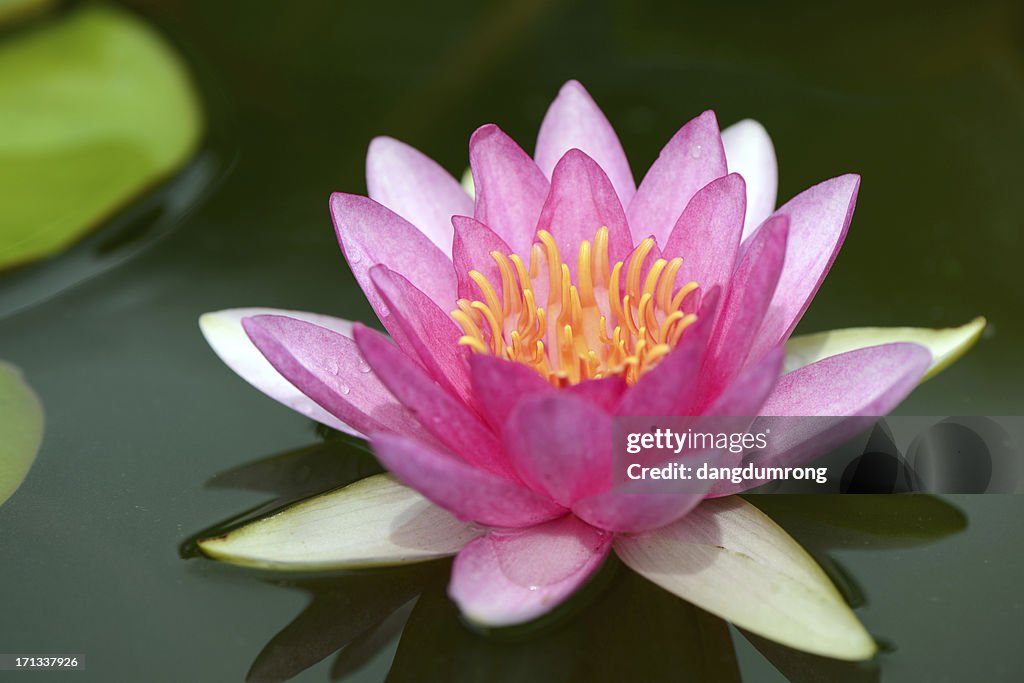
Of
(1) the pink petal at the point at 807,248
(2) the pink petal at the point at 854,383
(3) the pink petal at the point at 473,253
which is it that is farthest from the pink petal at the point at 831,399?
(3) the pink petal at the point at 473,253

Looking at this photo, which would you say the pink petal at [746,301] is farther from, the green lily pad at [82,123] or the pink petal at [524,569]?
the green lily pad at [82,123]

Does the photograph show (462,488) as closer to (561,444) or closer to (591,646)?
(561,444)

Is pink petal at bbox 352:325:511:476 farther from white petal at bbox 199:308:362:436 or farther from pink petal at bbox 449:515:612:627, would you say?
white petal at bbox 199:308:362:436

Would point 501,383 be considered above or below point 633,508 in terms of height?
above

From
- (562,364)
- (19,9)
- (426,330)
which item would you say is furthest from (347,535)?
(19,9)

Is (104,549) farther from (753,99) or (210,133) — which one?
(753,99)

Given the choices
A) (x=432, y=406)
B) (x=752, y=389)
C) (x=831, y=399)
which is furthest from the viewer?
(x=831, y=399)
